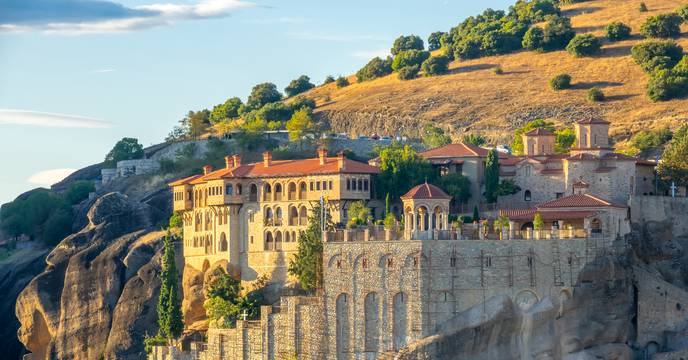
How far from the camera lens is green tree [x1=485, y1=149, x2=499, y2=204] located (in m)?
114

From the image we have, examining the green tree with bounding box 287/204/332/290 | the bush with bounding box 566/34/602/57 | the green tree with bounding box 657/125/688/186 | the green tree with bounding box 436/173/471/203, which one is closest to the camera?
the green tree with bounding box 287/204/332/290

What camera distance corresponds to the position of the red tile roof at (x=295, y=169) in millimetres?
114562

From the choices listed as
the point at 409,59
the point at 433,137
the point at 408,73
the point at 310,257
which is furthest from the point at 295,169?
the point at 409,59

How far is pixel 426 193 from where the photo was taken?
342 ft

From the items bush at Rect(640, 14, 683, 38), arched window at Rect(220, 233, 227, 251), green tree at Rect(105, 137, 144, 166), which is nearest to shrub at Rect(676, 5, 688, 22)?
bush at Rect(640, 14, 683, 38)

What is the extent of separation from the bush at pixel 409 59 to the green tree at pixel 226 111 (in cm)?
1679

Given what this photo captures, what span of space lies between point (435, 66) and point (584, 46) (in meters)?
16.2

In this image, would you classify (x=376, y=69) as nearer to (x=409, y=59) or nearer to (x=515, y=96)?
(x=409, y=59)

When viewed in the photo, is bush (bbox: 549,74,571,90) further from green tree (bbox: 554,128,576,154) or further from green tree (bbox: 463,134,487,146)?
green tree (bbox: 554,128,576,154)

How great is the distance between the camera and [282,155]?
138 meters

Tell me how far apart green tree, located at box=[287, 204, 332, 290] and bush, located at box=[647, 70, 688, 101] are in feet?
168

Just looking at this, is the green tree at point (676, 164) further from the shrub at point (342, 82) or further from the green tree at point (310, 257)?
the shrub at point (342, 82)

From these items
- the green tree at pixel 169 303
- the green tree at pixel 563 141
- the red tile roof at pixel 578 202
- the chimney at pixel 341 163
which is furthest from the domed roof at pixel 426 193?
the green tree at pixel 563 141

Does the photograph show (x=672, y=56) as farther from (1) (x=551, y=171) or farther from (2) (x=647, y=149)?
(1) (x=551, y=171)
